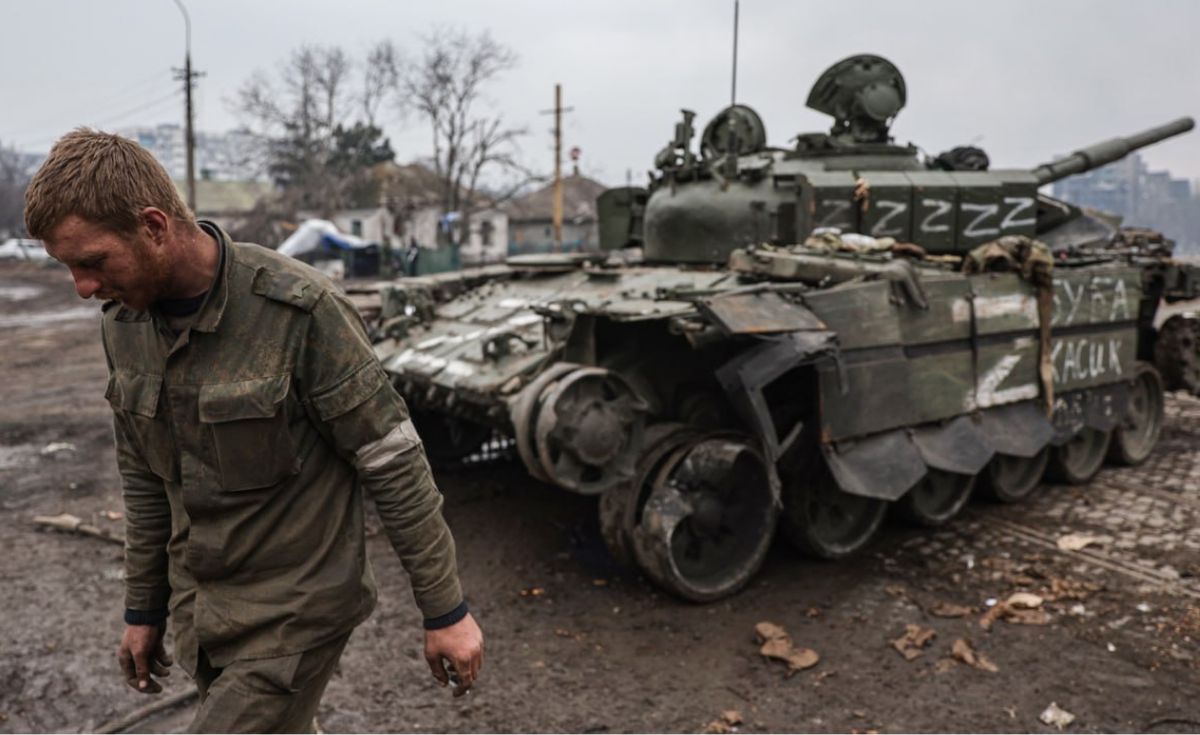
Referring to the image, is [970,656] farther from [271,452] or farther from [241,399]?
[241,399]

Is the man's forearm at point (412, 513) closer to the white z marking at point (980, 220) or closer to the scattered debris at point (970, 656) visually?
the scattered debris at point (970, 656)

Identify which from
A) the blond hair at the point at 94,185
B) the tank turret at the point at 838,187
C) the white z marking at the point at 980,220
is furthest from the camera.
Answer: the white z marking at the point at 980,220

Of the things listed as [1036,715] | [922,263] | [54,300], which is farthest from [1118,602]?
[54,300]

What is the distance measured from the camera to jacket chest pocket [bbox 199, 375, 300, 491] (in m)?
2.11

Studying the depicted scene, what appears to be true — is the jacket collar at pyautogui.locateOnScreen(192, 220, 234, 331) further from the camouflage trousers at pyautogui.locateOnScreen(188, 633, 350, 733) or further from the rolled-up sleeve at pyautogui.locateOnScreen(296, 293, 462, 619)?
the camouflage trousers at pyautogui.locateOnScreen(188, 633, 350, 733)

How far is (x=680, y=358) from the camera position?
5883 millimetres

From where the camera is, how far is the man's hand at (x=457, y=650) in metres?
2.20

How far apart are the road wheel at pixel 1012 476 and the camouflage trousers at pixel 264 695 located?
565cm

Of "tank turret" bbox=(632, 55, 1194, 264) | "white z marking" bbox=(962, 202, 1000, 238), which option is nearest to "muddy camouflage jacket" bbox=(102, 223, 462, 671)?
"tank turret" bbox=(632, 55, 1194, 264)

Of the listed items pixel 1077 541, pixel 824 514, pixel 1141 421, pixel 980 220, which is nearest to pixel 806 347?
pixel 824 514

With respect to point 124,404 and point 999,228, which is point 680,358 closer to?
point 999,228

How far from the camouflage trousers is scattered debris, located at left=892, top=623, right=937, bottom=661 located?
10.3 ft

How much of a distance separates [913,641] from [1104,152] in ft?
18.9

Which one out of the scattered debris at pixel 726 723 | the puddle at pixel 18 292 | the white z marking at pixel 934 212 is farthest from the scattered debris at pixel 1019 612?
the puddle at pixel 18 292
